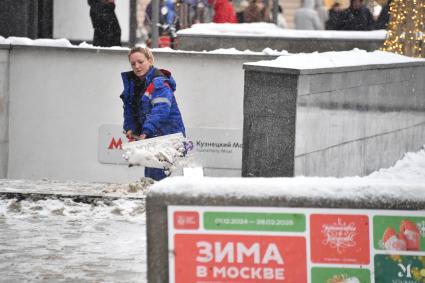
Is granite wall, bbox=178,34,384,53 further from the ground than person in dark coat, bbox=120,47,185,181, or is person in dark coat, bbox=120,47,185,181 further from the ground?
granite wall, bbox=178,34,384,53

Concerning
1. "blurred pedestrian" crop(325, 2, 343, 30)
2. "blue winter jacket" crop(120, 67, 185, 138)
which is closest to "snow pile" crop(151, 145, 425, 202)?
"blue winter jacket" crop(120, 67, 185, 138)

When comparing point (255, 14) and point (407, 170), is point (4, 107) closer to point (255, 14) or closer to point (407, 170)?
point (407, 170)

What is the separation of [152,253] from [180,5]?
66.6ft

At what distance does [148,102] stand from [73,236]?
62.5 inches

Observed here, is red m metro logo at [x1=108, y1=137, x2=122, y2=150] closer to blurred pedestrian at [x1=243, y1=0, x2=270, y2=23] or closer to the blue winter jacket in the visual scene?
the blue winter jacket

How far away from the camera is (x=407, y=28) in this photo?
1543cm

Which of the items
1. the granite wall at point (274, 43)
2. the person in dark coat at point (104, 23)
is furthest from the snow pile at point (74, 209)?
the granite wall at point (274, 43)

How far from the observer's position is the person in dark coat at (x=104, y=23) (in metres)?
17.5

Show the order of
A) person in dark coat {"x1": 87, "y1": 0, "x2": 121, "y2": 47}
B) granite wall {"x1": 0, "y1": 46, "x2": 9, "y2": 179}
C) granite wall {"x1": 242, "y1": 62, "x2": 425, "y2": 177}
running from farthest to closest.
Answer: person in dark coat {"x1": 87, "y1": 0, "x2": 121, "y2": 47}, granite wall {"x1": 0, "y1": 46, "x2": 9, "y2": 179}, granite wall {"x1": 242, "y1": 62, "x2": 425, "y2": 177}

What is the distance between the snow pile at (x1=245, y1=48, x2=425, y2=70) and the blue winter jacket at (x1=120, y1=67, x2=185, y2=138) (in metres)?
0.90

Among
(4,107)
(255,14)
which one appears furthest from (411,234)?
(255,14)

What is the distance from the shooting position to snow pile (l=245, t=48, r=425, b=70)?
31.6 ft

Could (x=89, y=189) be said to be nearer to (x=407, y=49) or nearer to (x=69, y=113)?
(x=69, y=113)

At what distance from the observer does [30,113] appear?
1348 centimetres
